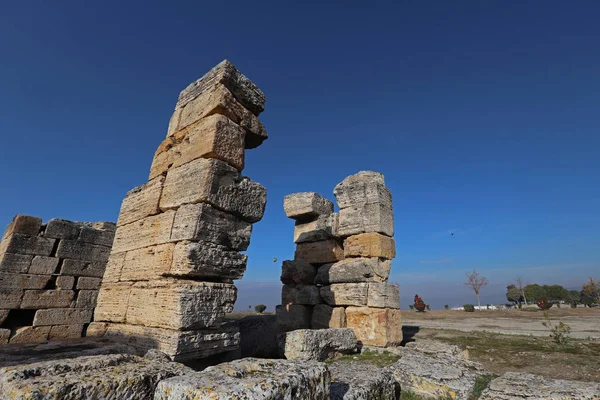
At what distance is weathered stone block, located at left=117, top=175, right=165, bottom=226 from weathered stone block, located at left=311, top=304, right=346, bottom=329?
16.4 feet

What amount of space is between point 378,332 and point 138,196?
5899mm

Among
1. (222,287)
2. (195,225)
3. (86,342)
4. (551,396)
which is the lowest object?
(551,396)

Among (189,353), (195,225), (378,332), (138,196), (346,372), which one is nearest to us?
(346,372)

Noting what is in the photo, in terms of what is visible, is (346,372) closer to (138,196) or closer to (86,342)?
(86,342)

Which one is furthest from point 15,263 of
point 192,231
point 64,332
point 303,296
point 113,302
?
point 303,296

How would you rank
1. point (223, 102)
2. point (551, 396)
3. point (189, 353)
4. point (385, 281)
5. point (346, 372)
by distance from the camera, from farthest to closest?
point (385, 281), point (223, 102), point (189, 353), point (346, 372), point (551, 396)

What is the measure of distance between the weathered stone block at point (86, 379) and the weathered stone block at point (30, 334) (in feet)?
17.5

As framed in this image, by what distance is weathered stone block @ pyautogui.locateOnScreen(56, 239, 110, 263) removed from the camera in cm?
698

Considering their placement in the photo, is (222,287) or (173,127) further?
(173,127)

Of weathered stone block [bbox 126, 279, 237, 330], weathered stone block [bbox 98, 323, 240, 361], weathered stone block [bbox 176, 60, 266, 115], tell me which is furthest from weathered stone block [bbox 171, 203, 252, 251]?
weathered stone block [bbox 176, 60, 266, 115]

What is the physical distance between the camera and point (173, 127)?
231 inches

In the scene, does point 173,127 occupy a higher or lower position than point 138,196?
higher

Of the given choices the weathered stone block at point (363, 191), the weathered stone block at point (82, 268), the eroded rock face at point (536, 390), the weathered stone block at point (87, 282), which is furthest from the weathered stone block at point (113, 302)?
the weathered stone block at point (363, 191)

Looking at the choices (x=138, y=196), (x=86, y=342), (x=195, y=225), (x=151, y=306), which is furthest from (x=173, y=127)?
(x=86, y=342)
